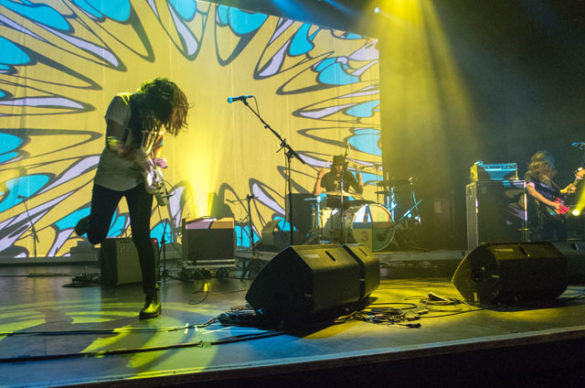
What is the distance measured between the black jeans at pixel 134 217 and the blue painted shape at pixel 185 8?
573cm

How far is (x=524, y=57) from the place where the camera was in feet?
23.6

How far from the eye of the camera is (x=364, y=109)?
8305 millimetres

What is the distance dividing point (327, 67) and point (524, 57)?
3.34 metres

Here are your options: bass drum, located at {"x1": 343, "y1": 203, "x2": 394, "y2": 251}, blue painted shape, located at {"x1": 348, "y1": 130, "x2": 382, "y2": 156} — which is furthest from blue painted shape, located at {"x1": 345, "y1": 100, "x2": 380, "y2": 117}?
bass drum, located at {"x1": 343, "y1": 203, "x2": 394, "y2": 251}

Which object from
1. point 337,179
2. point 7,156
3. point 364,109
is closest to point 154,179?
point 337,179

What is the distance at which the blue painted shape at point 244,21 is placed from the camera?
7602mm

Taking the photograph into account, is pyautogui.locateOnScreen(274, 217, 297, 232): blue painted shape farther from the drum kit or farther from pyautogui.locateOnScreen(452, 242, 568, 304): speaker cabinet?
pyautogui.locateOnScreen(452, 242, 568, 304): speaker cabinet

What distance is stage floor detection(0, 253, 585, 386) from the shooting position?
1.55 meters

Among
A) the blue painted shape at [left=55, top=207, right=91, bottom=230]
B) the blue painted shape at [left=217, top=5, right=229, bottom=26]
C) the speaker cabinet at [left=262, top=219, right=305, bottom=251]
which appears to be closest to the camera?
the speaker cabinet at [left=262, top=219, right=305, bottom=251]

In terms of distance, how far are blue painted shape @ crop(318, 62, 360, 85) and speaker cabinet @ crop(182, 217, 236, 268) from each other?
403cm

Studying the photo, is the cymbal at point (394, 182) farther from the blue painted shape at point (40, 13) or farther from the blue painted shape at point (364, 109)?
the blue painted shape at point (40, 13)

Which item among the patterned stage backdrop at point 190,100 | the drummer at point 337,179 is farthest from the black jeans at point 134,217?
the drummer at point 337,179

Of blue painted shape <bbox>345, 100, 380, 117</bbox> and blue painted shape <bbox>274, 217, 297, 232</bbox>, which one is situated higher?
blue painted shape <bbox>345, 100, 380, 117</bbox>

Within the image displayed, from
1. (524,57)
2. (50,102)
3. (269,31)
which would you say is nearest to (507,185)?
(524,57)
